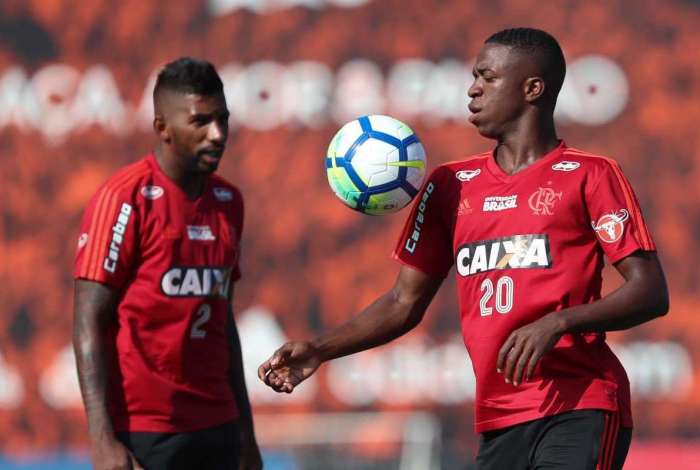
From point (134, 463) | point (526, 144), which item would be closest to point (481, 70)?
point (526, 144)

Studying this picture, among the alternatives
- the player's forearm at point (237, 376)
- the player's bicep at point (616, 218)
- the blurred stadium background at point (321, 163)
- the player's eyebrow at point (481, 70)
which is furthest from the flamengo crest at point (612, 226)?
the blurred stadium background at point (321, 163)

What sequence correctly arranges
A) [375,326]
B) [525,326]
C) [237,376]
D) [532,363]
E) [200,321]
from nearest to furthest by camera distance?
[532,363] → [525,326] → [375,326] → [200,321] → [237,376]

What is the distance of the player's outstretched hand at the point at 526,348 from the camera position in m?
4.50

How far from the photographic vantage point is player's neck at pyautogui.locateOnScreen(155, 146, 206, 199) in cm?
606

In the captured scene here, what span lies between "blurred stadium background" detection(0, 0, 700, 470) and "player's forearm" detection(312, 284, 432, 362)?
455 cm

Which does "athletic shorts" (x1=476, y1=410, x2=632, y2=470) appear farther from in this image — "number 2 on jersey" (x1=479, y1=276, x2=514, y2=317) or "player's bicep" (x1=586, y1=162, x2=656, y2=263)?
"player's bicep" (x1=586, y1=162, x2=656, y2=263)

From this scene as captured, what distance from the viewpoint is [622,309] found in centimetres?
468

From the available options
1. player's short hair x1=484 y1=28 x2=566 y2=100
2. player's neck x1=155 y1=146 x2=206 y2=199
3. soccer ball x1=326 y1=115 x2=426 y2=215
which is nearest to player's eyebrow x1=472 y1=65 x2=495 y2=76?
player's short hair x1=484 y1=28 x2=566 y2=100

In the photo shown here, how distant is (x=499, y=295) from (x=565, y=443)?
1.93 ft


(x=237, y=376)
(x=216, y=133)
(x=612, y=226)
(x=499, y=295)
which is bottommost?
(x=237, y=376)

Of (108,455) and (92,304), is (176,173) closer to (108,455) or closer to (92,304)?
(92,304)

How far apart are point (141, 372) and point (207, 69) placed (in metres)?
1.40

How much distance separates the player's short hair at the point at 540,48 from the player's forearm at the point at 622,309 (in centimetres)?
91

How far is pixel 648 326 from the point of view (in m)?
9.95
